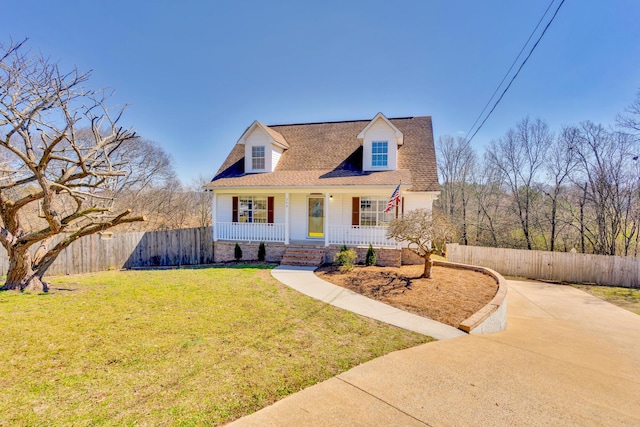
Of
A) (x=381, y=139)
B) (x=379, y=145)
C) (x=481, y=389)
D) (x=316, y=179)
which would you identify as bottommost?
(x=481, y=389)

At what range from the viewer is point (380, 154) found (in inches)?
540

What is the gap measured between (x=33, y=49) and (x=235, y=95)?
11.5m

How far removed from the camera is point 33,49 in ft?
20.2

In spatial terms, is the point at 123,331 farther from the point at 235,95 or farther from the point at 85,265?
the point at 235,95

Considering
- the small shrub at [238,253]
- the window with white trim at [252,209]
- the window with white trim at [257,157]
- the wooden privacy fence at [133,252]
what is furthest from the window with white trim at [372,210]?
the wooden privacy fence at [133,252]

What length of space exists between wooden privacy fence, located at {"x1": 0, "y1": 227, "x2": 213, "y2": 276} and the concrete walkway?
39.1 ft

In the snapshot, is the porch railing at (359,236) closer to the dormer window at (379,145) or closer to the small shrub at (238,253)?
the dormer window at (379,145)

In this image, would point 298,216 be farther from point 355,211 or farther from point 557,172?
point 557,172

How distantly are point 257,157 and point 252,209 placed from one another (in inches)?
112

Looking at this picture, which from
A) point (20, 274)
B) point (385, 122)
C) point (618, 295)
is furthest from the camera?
point (385, 122)

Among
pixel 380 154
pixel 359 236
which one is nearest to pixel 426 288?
pixel 359 236

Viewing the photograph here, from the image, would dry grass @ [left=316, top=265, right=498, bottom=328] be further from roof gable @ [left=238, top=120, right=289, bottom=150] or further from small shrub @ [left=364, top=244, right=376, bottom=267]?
roof gable @ [left=238, top=120, right=289, bottom=150]

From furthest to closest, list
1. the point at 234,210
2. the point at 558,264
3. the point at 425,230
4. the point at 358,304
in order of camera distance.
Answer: the point at 234,210
the point at 558,264
the point at 425,230
the point at 358,304

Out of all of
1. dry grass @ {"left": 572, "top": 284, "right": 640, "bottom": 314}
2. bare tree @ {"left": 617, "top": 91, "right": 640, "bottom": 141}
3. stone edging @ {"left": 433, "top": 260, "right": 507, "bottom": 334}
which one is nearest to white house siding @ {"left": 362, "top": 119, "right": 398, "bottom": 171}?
stone edging @ {"left": 433, "top": 260, "right": 507, "bottom": 334}
